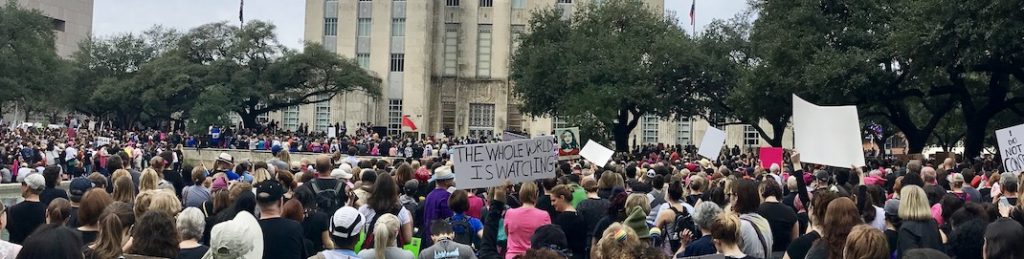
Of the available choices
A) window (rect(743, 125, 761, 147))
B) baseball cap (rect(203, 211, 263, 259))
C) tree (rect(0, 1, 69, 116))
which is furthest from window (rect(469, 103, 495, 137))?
baseball cap (rect(203, 211, 263, 259))

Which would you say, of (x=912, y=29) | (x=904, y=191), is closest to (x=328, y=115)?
(x=912, y=29)

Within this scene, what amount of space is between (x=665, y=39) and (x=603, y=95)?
4.38 m

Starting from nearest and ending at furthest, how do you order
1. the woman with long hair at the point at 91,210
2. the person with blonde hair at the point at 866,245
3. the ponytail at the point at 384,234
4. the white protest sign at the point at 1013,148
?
1. the person with blonde hair at the point at 866,245
2. the ponytail at the point at 384,234
3. the woman with long hair at the point at 91,210
4. the white protest sign at the point at 1013,148

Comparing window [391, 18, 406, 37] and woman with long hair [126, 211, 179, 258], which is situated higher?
window [391, 18, 406, 37]

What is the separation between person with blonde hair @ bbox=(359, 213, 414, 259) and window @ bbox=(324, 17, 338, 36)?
2915 inches

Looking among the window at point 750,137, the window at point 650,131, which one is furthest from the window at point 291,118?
the window at point 750,137

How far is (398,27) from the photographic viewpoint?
80.4 meters

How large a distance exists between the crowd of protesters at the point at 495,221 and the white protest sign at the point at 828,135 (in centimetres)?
44

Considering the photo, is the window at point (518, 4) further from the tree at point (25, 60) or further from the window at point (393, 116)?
the tree at point (25, 60)

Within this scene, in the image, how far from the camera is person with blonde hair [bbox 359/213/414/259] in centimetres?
796

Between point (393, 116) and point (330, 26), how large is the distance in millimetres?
7679

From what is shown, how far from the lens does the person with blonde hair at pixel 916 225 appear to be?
8695mm

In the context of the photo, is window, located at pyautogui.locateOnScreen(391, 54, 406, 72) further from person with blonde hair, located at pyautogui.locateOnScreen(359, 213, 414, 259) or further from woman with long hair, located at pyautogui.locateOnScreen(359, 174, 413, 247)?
person with blonde hair, located at pyautogui.locateOnScreen(359, 213, 414, 259)

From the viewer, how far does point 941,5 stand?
31906mm
